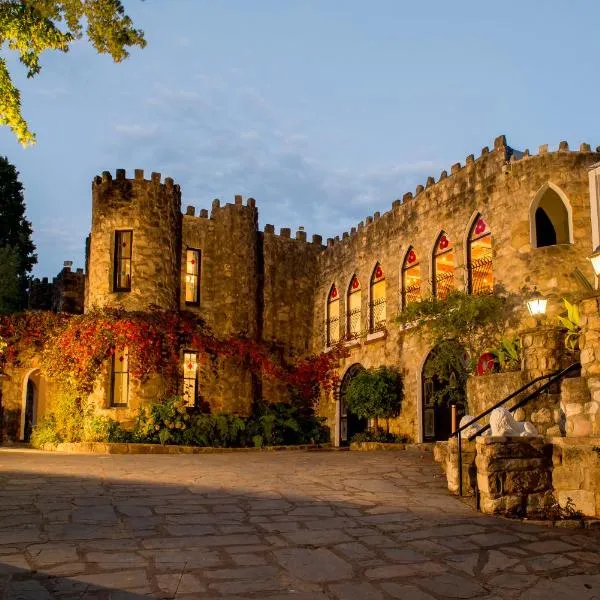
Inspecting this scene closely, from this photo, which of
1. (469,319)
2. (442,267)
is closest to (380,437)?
(469,319)

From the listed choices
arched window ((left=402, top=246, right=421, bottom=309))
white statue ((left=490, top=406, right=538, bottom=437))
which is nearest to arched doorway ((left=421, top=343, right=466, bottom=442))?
arched window ((left=402, top=246, right=421, bottom=309))

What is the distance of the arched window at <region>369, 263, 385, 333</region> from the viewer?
57.7 ft

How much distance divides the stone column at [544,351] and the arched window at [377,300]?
29.1 ft

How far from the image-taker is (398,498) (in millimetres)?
7324

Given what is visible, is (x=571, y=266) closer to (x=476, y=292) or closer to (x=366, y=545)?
(x=476, y=292)

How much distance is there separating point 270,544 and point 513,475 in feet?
9.07

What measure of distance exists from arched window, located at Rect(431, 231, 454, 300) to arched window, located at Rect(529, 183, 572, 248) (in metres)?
2.26

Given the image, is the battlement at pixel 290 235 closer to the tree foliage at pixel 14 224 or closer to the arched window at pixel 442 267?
the arched window at pixel 442 267

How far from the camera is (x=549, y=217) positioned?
1315 centimetres

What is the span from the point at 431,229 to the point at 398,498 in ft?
30.8

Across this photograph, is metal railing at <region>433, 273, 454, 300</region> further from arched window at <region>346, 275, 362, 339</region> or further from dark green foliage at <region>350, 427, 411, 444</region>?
arched window at <region>346, 275, 362, 339</region>

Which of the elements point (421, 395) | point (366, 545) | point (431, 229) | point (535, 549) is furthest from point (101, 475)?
point (431, 229)

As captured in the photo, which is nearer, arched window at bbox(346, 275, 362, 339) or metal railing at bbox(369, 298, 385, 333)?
metal railing at bbox(369, 298, 385, 333)

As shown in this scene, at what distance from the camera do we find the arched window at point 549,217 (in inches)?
509
